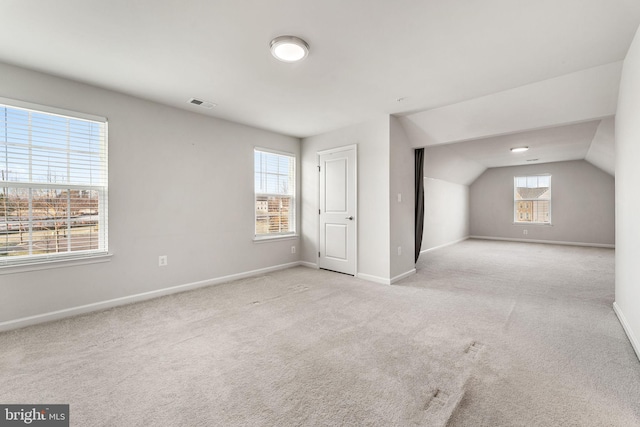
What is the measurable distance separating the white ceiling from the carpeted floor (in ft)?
7.88

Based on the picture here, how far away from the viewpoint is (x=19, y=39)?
215 centimetres

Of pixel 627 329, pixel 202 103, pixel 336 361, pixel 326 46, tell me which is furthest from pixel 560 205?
pixel 202 103

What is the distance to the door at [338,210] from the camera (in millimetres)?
4398

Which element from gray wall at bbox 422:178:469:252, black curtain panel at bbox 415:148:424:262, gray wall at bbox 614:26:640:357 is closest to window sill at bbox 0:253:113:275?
black curtain panel at bbox 415:148:424:262

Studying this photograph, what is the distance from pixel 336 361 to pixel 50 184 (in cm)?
318

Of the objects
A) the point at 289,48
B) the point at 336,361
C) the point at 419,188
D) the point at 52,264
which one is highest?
the point at 289,48

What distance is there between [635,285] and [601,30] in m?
1.92

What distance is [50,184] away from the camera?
274cm

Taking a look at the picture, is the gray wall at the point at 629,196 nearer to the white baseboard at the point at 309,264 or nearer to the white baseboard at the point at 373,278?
the white baseboard at the point at 373,278

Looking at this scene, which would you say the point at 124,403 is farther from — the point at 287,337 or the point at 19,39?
the point at 19,39

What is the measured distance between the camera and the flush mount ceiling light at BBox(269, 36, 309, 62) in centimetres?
211

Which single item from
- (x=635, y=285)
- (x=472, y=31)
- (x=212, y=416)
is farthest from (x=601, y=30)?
(x=212, y=416)

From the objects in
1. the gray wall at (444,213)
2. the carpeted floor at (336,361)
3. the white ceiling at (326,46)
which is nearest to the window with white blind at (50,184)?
the white ceiling at (326,46)

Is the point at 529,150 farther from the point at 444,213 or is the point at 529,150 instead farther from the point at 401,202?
the point at 401,202
